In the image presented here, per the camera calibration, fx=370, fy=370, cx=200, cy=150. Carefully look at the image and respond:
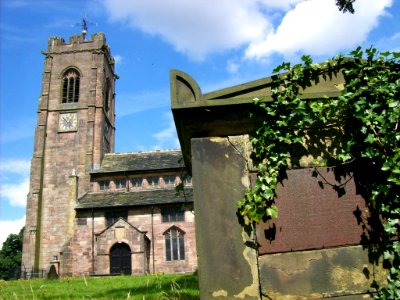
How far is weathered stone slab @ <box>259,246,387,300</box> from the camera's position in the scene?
367cm

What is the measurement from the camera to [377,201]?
388 centimetres

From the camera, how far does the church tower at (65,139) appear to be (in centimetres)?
3659

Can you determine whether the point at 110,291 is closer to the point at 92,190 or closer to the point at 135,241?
the point at 135,241

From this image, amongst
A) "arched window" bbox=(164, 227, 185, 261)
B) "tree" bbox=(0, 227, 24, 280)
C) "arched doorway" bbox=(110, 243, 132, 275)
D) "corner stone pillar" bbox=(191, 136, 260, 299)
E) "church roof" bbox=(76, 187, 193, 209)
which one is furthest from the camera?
"tree" bbox=(0, 227, 24, 280)

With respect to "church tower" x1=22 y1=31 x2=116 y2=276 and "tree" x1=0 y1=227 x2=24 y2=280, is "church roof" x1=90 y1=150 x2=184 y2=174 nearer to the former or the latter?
"church tower" x1=22 y1=31 x2=116 y2=276

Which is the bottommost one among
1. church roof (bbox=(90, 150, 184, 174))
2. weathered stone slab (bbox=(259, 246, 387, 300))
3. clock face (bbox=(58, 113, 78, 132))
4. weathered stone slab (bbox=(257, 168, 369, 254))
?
weathered stone slab (bbox=(259, 246, 387, 300))

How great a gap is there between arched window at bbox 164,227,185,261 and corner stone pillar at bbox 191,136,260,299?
29.5 m

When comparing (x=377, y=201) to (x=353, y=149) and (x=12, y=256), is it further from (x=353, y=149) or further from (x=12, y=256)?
(x=12, y=256)

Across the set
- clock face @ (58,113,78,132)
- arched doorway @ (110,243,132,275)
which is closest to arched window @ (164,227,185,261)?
arched doorway @ (110,243,132,275)

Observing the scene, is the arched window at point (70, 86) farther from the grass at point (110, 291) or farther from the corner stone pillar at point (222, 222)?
the corner stone pillar at point (222, 222)

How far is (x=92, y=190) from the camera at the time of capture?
120ft

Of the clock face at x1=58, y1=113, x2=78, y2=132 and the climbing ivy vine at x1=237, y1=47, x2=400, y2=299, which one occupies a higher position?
the clock face at x1=58, y1=113, x2=78, y2=132

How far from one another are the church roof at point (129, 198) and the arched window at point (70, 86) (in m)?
13.9

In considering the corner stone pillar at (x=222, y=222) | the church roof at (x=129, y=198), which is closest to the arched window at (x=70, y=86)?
the church roof at (x=129, y=198)
